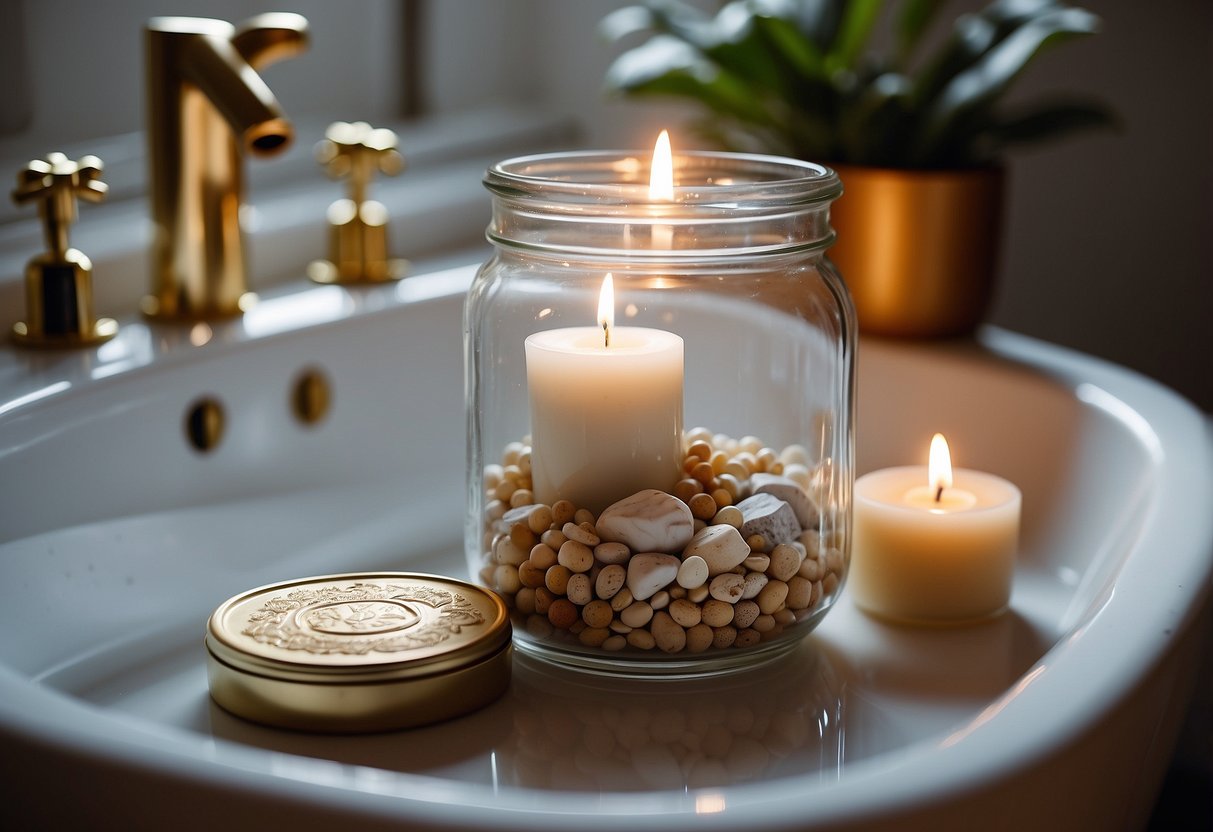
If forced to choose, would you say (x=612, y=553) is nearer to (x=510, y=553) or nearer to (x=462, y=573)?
(x=510, y=553)

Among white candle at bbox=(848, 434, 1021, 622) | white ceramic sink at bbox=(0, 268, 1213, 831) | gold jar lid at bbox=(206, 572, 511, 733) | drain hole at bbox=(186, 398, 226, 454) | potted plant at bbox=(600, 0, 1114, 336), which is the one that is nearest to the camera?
white ceramic sink at bbox=(0, 268, 1213, 831)

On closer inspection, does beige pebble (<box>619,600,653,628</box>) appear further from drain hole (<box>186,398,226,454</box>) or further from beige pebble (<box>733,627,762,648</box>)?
drain hole (<box>186,398,226,454</box>)

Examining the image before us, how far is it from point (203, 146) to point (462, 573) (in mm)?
308

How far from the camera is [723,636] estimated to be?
0.53m

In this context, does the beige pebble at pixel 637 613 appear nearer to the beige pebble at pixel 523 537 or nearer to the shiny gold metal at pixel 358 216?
the beige pebble at pixel 523 537

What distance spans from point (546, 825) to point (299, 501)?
1.66 ft

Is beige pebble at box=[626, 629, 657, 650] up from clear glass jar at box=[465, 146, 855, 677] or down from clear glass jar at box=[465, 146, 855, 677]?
down

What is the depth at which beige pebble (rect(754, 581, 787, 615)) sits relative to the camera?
1.75 ft

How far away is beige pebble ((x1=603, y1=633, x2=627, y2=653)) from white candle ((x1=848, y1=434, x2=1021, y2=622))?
6.8 inches

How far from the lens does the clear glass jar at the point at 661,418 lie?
1.73ft

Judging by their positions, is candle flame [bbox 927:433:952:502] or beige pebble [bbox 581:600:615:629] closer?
beige pebble [bbox 581:600:615:629]

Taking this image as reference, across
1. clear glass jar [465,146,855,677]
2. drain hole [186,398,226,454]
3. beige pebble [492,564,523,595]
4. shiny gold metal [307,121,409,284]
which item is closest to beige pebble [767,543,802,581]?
clear glass jar [465,146,855,677]

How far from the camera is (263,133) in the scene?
741 mm

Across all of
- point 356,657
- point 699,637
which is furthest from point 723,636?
point 356,657
